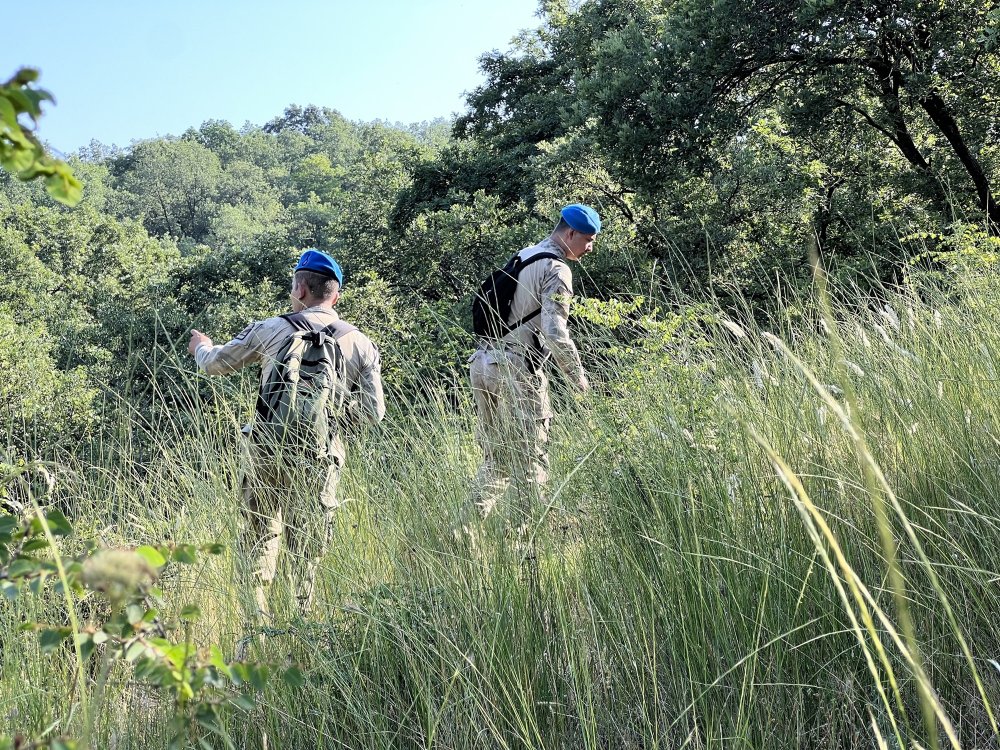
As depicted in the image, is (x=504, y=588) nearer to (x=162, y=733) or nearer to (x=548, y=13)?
(x=162, y=733)

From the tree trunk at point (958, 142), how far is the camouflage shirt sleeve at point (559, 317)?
8.83 metres

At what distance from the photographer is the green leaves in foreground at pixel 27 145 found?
38.3 inches

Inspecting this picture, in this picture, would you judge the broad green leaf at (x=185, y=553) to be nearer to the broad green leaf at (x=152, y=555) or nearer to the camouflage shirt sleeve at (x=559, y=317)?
the broad green leaf at (x=152, y=555)

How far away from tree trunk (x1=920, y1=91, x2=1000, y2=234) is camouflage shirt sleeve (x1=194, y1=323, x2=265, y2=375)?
10.1 m

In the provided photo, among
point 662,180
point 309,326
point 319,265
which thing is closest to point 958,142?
point 662,180

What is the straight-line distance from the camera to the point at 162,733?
2.10 metres

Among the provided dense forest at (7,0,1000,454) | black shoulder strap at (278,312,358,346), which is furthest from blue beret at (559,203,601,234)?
black shoulder strap at (278,312,358,346)

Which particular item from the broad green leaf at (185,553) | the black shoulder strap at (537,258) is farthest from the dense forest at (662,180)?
the broad green leaf at (185,553)

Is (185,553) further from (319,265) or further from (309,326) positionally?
(319,265)

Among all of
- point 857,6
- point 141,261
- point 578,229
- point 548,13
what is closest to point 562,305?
point 578,229

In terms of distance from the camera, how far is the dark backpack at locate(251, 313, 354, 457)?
3145 mm

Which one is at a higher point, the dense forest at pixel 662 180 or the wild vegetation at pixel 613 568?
the dense forest at pixel 662 180

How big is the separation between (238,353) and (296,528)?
1.39 m

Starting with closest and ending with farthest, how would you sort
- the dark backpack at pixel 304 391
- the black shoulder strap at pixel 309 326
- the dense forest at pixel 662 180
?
the dark backpack at pixel 304 391 < the black shoulder strap at pixel 309 326 < the dense forest at pixel 662 180
